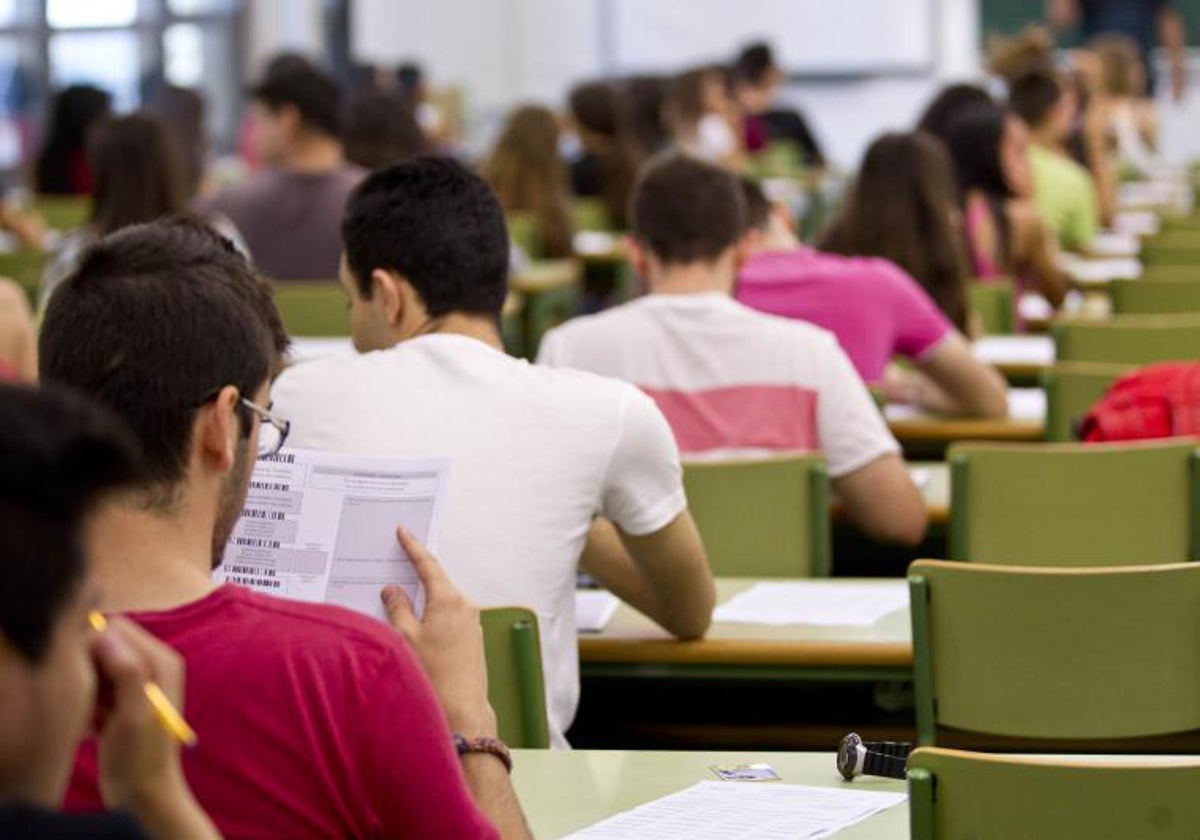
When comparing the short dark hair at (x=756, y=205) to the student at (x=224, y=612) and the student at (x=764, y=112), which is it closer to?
the student at (x=224, y=612)

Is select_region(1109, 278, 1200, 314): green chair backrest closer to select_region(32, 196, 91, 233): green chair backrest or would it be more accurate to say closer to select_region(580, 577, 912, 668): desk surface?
select_region(580, 577, 912, 668): desk surface

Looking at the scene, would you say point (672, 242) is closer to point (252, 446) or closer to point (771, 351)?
point (771, 351)

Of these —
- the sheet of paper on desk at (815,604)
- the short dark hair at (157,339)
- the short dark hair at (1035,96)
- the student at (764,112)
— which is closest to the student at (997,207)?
the short dark hair at (1035,96)

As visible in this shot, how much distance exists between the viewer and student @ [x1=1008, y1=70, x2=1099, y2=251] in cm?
893

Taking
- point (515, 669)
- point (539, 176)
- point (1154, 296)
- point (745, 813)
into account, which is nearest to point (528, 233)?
point (539, 176)

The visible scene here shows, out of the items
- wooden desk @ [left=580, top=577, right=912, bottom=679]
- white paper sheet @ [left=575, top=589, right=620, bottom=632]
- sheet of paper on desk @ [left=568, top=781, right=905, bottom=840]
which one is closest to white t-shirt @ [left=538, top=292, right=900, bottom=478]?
white paper sheet @ [left=575, top=589, right=620, bottom=632]

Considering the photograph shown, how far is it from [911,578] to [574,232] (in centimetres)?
702

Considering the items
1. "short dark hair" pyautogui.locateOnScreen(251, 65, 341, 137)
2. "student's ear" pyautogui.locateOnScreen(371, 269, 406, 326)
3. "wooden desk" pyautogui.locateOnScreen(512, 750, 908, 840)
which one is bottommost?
"wooden desk" pyautogui.locateOnScreen(512, 750, 908, 840)

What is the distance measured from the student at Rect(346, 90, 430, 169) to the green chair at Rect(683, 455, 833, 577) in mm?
4683

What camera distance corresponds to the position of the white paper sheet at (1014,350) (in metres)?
6.27

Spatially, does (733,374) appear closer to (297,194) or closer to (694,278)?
(694,278)

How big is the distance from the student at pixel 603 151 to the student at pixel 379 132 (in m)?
2.28

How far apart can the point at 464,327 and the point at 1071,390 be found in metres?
2.15

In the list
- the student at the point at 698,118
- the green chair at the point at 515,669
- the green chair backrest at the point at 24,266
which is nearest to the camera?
the green chair at the point at 515,669
